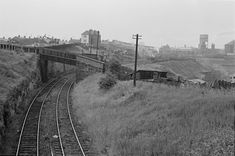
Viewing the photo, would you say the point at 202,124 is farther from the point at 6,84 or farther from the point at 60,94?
the point at 60,94

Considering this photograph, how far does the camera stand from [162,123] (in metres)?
17.0

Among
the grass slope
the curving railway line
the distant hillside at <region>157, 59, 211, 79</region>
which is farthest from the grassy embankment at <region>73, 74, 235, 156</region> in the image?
the distant hillside at <region>157, 59, 211, 79</region>

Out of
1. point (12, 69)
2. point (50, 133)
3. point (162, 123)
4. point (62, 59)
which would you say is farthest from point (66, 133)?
point (62, 59)

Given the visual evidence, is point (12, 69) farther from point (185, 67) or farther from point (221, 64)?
point (221, 64)

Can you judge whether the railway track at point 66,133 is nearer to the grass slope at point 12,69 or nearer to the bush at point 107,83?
the bush at point 107,83

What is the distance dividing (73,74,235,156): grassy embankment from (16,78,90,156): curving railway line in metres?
1.21

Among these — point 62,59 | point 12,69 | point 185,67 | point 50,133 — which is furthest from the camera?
point 185,67

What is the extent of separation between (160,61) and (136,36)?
185 feet

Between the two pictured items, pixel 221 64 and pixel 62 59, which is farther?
pixel 221 64

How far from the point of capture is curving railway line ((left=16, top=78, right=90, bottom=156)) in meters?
16.5

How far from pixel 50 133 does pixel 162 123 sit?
25.8ft

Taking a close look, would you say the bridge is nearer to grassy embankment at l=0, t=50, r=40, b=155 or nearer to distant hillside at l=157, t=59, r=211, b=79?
grassy embankment at l=0, t=50, r=40, b=155

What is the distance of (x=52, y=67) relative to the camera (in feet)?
195

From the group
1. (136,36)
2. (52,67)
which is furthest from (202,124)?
(52,67)
